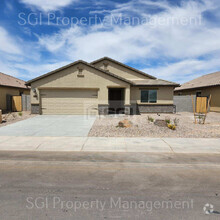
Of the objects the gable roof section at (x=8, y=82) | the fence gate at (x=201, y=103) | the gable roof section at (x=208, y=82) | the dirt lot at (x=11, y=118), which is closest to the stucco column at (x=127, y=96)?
the dirt lot at (x=11, y=118)

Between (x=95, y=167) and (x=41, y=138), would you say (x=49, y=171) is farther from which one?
(x=41, y=138)

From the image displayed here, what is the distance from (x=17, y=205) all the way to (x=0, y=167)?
2.31m

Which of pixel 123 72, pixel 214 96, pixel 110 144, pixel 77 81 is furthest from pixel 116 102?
pixel 214 96

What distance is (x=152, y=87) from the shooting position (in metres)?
17.3

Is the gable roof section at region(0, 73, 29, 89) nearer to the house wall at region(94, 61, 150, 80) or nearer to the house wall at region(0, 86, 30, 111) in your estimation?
the house wall at region(0, 86, 30, 111)

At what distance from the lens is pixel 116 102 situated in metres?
18.4

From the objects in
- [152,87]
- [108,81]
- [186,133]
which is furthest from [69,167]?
[152,87]

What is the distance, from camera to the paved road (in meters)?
2.82

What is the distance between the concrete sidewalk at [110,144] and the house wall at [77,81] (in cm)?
838

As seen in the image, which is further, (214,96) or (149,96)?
(214,96)

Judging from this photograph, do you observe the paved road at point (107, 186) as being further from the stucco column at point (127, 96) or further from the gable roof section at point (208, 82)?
the gable roof section at point (208, 82)

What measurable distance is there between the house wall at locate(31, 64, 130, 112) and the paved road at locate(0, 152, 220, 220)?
10.5m

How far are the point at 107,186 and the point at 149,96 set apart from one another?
14.9 metres

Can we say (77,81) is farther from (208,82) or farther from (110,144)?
(208,82)
